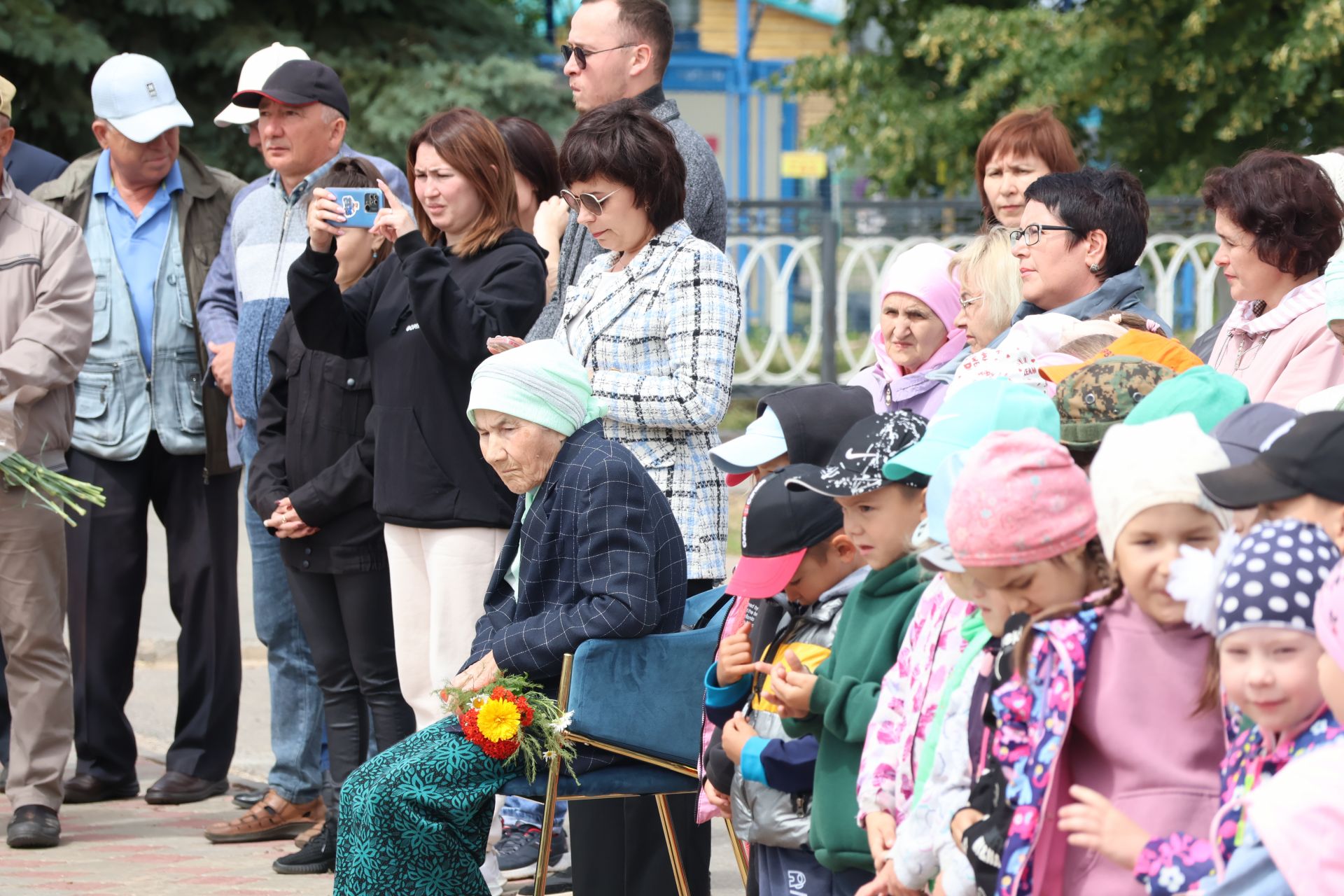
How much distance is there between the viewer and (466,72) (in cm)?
1538

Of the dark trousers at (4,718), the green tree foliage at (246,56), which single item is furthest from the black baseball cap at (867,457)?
the green tree foliage at (246,56)

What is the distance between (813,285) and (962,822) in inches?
465

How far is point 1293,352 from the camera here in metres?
4.13

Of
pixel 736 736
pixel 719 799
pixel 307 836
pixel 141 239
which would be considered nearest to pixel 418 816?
pixel 719 799

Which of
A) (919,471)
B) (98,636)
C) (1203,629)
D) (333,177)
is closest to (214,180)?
(333,177)

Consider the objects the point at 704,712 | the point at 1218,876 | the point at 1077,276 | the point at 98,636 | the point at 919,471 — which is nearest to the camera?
the point at 1218,876

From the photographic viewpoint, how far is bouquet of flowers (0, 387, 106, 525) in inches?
221

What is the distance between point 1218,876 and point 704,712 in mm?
1614

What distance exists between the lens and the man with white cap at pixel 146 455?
250 inches

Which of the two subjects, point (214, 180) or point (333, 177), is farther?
point (214, 180)

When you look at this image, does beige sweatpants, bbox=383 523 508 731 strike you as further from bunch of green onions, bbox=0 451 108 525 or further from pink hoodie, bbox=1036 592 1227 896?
pink hoodie, bbox=1036 592 1227 896

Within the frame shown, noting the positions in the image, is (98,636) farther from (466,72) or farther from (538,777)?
(466,72)

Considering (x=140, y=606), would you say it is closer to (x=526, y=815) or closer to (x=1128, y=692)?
(x=526, y=815)

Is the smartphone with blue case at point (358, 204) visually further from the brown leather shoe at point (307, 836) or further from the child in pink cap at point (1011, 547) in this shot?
the child in pink cap at point (1011, 547)
